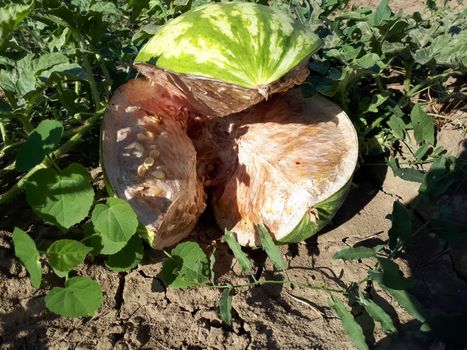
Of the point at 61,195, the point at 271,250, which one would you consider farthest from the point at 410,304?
the point at 61,195

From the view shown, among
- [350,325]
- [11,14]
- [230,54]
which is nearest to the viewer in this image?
[11,14]

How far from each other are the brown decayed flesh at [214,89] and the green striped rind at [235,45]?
28mm

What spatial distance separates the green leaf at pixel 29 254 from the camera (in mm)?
1429

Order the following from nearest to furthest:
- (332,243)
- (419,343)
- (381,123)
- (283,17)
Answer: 1. (419,343)
2. (283,17)
3. (332,243)
4. (381,123)

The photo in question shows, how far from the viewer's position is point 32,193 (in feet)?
5.11

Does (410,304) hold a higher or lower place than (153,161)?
lower

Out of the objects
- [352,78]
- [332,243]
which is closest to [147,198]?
[332,243]

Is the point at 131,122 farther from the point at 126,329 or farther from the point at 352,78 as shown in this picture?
the point at 352,78

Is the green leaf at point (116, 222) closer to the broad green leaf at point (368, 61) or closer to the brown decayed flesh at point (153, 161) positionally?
the brown decayed flesh at point (153, 161)

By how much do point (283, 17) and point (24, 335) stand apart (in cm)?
134

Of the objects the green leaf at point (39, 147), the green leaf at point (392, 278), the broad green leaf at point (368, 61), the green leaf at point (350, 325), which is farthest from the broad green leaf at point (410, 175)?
the green leaf at point (39, 147)

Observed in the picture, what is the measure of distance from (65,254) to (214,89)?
0.70 metres

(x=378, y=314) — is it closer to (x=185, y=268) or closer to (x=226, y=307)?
(x=226, y=307)

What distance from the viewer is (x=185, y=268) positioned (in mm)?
1679
